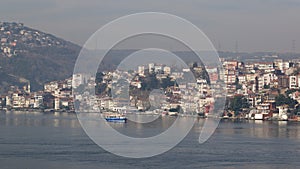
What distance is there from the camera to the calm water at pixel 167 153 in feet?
49.3

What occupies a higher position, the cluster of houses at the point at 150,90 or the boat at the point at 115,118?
the cluster of houses at the point at 150,90

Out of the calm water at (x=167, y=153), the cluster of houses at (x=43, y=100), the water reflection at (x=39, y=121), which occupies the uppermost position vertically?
the cluster of houses at (x=43, y=100)

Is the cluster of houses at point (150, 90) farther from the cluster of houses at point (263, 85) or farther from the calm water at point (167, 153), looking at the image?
the calm water at point (167, 153)

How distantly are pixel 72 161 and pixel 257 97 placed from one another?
914 inches

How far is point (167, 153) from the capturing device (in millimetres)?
17094

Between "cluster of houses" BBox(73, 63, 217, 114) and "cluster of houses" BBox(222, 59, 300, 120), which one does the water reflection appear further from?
"cluster of houses" BBox(222, 59, 300, 120)

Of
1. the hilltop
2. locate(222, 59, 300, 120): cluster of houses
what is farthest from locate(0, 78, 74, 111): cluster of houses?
locate(222, 59, 300, 120): cluster of houses

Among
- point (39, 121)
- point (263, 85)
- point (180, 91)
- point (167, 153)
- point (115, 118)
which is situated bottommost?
point (167, 153)

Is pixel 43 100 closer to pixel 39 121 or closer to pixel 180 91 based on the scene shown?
pixel 180 91

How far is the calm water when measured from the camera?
15.0 meters

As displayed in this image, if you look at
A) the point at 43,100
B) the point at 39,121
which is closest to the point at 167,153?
the point at 39,121

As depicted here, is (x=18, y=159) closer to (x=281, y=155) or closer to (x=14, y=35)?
(x=281, y=155)

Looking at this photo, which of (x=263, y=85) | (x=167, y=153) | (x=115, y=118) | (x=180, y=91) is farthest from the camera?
(x=263, y=85)

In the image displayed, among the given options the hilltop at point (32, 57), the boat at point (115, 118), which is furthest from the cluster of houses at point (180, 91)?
the hilltop at point (32, 57)
